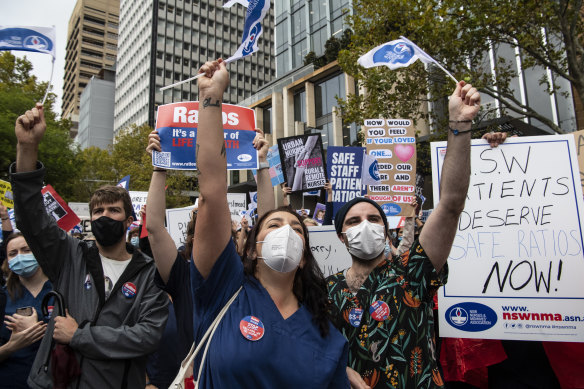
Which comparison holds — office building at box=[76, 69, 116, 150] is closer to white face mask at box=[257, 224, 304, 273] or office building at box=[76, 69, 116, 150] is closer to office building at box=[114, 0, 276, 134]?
office building at box=[114, 0, 276, 134]

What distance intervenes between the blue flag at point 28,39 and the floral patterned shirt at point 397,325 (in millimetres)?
2855

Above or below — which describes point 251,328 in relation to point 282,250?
below

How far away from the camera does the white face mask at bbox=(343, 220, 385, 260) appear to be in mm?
2430

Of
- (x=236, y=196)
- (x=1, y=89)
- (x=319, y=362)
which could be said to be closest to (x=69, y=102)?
(x=1, y=89)

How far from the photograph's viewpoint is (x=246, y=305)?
1.77 m

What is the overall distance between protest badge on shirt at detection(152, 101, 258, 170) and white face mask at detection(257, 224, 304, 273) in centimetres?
171

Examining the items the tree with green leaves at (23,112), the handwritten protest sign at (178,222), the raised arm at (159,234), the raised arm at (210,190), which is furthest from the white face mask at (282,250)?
the tree with green leaves at (23,112)

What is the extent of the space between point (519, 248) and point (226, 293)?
79.9 inches

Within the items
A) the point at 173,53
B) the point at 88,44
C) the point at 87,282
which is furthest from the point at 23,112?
the point at 88,44

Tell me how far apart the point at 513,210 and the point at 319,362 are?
6.21 feet

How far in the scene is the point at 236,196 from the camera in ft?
26.4

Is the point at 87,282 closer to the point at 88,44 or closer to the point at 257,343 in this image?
the point at 257,343

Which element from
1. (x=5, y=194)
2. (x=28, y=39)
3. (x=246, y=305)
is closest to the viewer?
(x=246, y=305)

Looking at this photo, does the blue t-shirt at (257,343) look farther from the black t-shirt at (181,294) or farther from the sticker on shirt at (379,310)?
the black t-shirt at (181,294)
